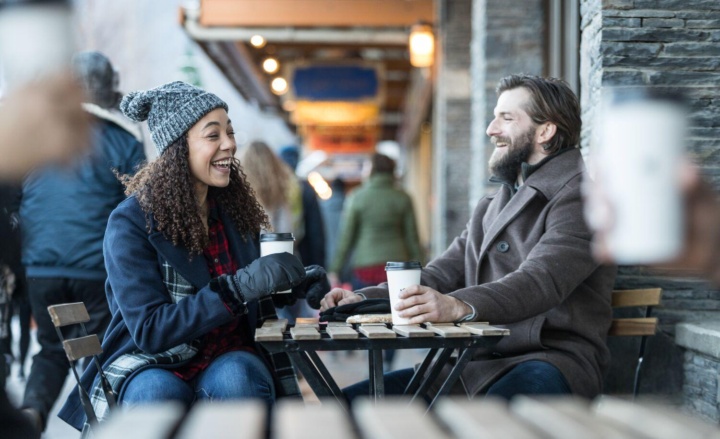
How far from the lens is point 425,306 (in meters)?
2.81

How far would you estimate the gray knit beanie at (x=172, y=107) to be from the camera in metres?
3.12

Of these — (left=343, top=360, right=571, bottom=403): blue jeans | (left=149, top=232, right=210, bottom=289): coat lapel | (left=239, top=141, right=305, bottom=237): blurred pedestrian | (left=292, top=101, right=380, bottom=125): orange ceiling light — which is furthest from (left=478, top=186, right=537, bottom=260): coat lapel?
(left=292, top=101, right=380, bottom=125): orange ceiling light

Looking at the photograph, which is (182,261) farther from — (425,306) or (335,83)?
(335,83)

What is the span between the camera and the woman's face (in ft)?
10.3

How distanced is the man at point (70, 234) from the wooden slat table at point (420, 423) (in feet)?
9.29

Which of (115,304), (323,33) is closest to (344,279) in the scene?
(323,33)

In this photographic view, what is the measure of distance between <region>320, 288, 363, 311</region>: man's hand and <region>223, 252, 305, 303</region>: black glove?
547 millimetres

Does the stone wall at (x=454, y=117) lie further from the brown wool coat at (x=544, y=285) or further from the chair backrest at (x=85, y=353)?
the chair backrest at (x=85, y=353)

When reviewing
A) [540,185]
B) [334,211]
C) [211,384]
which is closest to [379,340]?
[211,384]

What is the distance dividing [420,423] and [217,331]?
1688 millimetres

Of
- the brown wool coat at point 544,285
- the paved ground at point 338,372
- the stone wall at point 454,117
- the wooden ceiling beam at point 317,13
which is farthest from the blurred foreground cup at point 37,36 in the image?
the wooden ceiling beam at point 317,13

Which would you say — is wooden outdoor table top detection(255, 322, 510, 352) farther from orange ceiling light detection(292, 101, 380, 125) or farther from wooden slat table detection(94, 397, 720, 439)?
orange ceiling light detection(292, 101, 380, 125)

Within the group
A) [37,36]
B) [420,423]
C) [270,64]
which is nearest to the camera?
[420,423]

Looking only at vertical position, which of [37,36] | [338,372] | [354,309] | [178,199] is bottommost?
[338,372]
